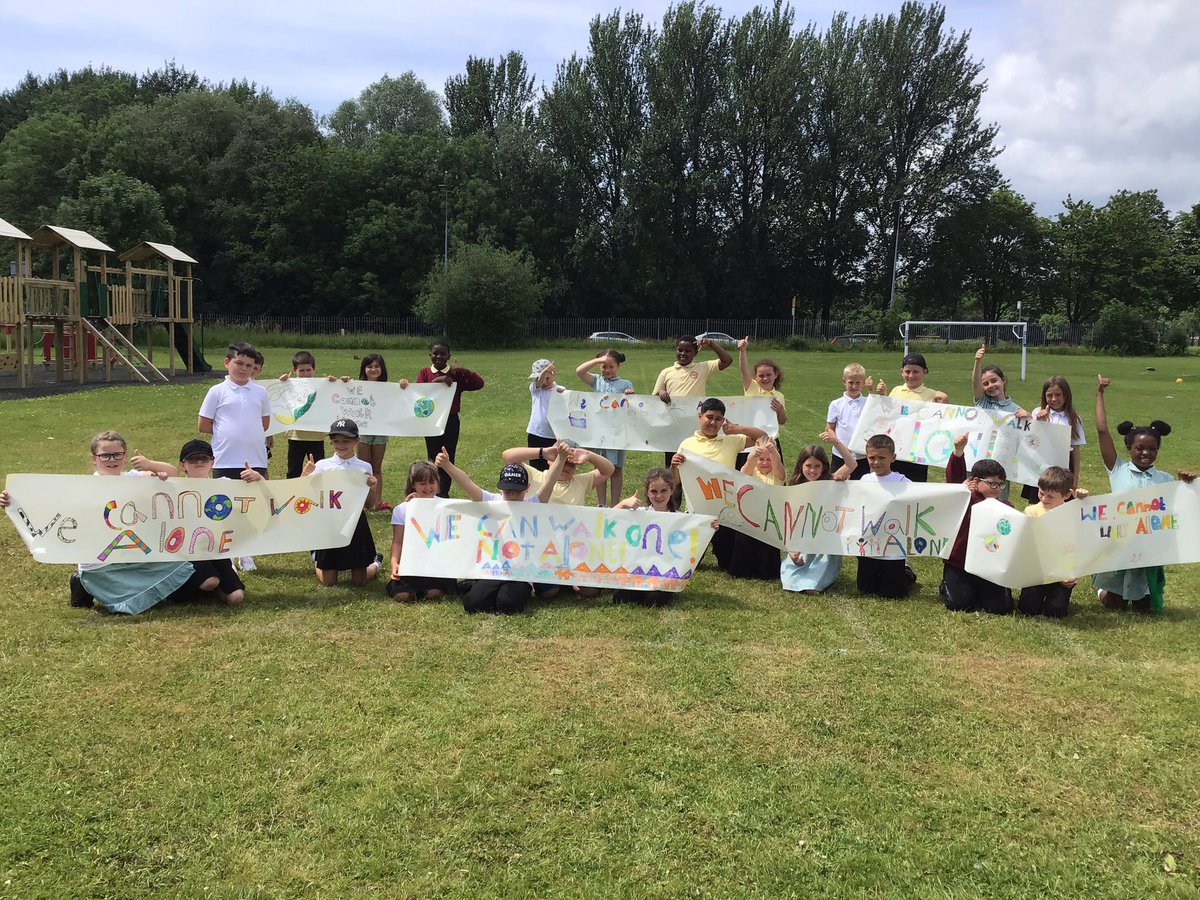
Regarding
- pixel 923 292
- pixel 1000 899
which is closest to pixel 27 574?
pixel 1000 899

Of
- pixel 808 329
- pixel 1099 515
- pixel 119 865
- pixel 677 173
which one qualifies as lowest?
pixel 119 865

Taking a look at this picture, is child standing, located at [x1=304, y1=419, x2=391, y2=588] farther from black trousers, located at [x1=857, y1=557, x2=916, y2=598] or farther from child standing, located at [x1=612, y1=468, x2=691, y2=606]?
black trousers, located at [x1=857, y1=557, x2=916, y2=598]

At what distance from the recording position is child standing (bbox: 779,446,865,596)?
7.43 m

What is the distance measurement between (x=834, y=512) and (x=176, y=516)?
5.24 meters

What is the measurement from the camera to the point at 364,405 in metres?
10.5

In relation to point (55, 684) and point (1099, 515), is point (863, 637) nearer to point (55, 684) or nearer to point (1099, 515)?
point (1099, 515)

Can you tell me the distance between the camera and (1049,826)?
13.2ft

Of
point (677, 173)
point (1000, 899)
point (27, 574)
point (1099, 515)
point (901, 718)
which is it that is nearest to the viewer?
point (1000, 899)

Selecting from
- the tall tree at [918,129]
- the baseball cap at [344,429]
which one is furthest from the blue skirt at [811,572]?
the tall tree at [918,129]

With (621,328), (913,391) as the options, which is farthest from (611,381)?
(621,328)

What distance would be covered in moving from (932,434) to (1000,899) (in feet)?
21.0

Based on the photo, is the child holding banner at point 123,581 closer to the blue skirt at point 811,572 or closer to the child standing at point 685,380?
the blue skirt at point 811,572

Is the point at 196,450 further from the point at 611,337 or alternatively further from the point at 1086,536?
the point at 611,337

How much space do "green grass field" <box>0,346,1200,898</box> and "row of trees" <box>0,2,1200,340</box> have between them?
171 ft
